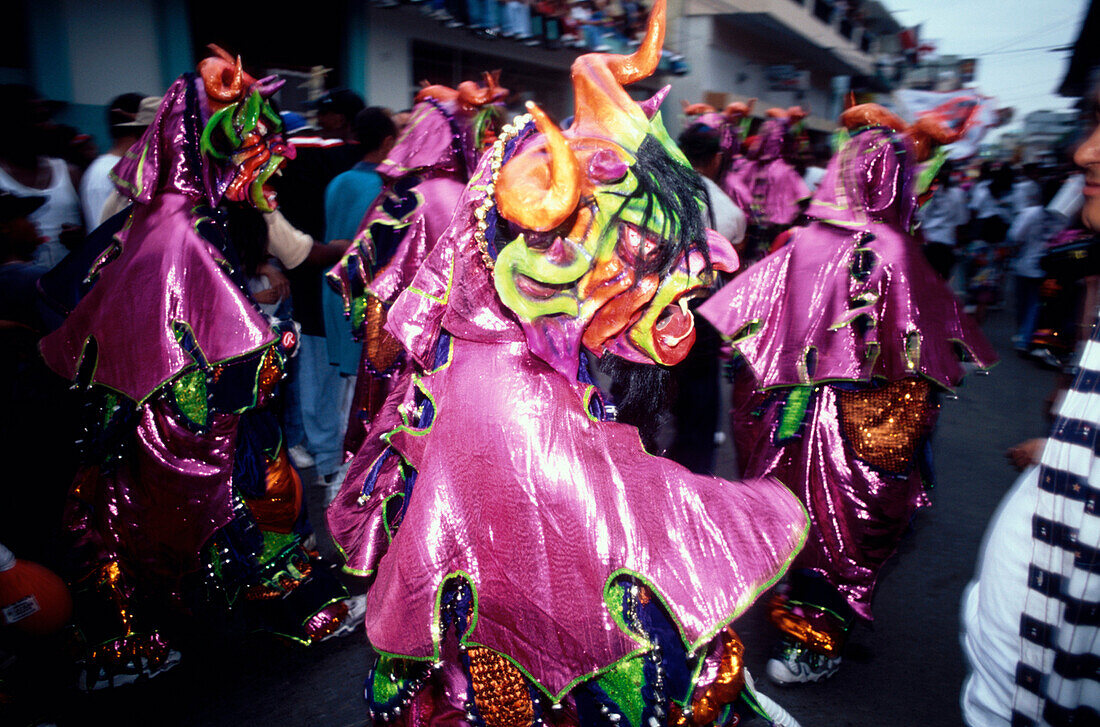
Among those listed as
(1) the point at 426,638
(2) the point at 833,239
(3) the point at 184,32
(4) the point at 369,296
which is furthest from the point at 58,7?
(1) the point at 426,638

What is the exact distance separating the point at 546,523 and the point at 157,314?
1606 mm

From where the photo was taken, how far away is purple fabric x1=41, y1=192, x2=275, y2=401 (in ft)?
7.22

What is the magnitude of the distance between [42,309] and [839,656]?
311 cm

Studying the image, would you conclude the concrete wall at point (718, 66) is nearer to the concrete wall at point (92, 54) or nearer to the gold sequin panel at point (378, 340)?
the concrete wall at point (92, 54)

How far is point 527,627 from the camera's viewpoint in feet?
4.05

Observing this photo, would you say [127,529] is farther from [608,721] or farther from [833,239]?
[833,239]

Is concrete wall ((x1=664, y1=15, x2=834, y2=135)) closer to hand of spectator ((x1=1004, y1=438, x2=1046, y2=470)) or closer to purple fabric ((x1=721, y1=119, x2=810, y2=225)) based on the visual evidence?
purple fabric ((x1=721, y1=119, x2=810, y2=225))

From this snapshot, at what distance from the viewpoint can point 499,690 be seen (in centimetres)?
141

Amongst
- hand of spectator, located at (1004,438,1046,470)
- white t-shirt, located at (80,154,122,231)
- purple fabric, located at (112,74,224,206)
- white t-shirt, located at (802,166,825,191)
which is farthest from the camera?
white t-shirt, located at (802,166,825,191)

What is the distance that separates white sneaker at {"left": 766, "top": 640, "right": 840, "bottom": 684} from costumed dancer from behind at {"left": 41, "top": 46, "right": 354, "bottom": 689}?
191 cm

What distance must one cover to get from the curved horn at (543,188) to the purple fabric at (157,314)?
1.42 meters

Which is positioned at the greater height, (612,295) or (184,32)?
(184,32)

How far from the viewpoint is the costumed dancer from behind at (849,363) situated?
2477 millimetres

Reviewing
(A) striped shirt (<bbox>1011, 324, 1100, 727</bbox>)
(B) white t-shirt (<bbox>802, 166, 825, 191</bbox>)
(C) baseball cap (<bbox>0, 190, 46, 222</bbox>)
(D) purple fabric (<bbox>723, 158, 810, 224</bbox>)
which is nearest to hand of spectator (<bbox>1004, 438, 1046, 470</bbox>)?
(A) striped shirt (<bbox>1011, 324, 1100, 727</bbox>)
